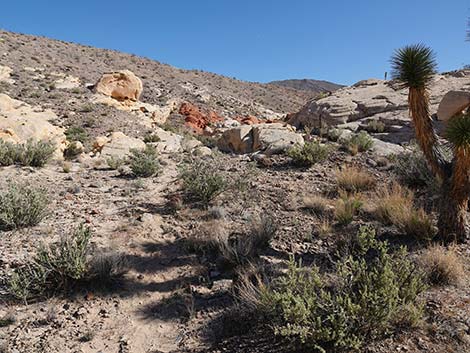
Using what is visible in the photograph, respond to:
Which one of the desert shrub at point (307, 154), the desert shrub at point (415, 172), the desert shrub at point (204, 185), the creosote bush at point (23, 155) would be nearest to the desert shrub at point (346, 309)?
the desert shrub at point (204, 185)

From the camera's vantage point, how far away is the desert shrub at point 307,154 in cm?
837

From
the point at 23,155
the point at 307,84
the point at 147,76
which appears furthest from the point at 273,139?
the point at 307,84

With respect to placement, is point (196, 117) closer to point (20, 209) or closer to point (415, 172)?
point (415, 172)

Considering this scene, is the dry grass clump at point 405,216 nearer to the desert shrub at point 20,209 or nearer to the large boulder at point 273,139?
the large boulder at point 273,139

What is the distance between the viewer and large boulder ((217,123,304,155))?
9.80m

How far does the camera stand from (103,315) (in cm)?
383

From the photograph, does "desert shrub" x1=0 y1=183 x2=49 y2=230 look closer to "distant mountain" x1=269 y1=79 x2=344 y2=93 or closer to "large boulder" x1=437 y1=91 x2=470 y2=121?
"large boulder" x1=437 y1=91 x2=470 y2=121

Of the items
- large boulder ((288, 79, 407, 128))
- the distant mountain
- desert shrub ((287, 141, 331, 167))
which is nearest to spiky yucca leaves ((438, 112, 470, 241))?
desert shrub ((287, 141, 331, 167))

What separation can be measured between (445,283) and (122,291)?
3.72 meters

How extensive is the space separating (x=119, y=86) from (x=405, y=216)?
60.4ft

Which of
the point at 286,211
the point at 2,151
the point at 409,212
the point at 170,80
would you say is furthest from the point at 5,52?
the point at 409,212

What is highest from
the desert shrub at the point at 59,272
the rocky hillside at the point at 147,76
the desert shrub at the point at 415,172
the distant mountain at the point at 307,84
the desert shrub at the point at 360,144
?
the distant mountain at the point at 307,84

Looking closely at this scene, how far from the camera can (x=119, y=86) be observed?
1989cm

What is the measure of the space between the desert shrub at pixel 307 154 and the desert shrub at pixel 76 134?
341 inches
